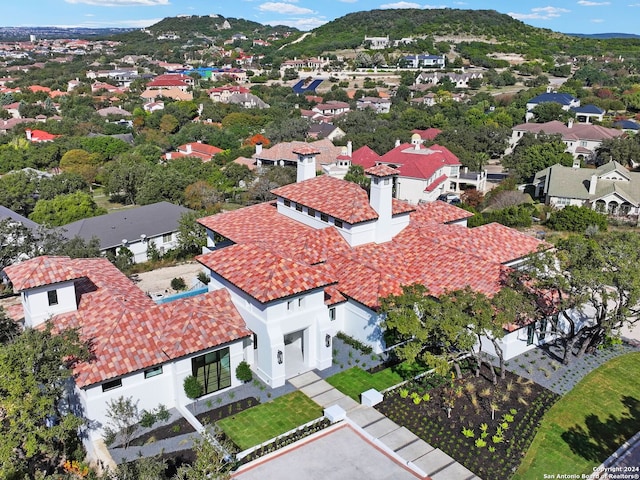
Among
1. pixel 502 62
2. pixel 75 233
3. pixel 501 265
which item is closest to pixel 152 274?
pixel 75 233

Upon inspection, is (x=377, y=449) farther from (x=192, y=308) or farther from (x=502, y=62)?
(x=502, y=62)

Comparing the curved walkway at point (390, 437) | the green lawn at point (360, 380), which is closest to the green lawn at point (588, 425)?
the curved walkway at point (390, 437)

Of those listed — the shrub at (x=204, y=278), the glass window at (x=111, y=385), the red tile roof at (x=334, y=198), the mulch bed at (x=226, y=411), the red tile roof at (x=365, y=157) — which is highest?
the red tile roof at (x=334, y=198)

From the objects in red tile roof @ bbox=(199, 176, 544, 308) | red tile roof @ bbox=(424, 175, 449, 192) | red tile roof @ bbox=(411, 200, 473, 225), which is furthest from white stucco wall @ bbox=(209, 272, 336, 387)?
red tile roof @ bbox=(424, 175, 449, 192)

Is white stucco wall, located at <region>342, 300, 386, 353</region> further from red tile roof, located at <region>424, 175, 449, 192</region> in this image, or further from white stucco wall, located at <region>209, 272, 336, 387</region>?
red tile roof, located at <region>424, 175, 449, 192</region>

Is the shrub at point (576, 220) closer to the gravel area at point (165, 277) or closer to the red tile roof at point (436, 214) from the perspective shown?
the red tile roof at point (436, 214)

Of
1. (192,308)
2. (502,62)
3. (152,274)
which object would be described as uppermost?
(502,62)
